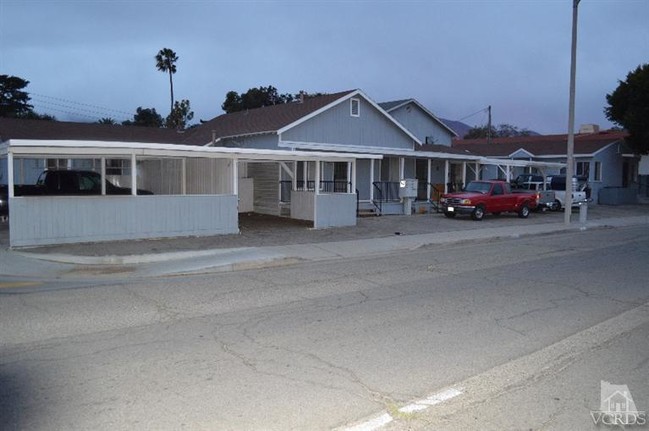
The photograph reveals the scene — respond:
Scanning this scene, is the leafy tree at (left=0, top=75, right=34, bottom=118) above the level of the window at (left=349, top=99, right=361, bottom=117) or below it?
above

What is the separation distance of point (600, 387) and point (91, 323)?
6.16m

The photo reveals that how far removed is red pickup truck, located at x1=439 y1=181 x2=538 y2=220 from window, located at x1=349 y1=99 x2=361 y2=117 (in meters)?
5.84

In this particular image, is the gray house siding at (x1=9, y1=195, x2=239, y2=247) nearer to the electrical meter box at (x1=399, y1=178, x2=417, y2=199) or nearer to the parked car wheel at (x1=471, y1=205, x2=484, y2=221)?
the electrical meter box at (x1=399, y1=178, x2=417, y2=199)

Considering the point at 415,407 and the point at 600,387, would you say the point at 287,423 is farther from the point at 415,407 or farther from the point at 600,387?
the point at 600,387

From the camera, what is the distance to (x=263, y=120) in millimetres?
27203

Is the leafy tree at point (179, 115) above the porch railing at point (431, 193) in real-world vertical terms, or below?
above

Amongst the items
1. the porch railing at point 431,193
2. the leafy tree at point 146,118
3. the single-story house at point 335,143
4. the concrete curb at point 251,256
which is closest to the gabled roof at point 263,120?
the single-story house at point 335,143

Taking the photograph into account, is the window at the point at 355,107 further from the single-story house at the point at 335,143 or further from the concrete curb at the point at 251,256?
the concrete curb at the point at 251,256

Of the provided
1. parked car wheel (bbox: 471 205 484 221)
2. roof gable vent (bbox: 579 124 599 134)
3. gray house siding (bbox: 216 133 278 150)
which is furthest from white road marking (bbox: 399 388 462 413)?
roof gable vent (bbox: 579 124 599 134)

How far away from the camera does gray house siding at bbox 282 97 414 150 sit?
25.5 meters

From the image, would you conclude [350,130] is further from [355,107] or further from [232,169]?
[232,169]

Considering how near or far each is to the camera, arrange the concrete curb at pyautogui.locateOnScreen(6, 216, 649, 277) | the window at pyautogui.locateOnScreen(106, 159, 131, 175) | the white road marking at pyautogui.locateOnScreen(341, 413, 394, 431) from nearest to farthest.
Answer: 1. the white road marking at pyautogui.locateOnScreen(341, 413, 394, 431)
2. the concrete curb at pyautogui.locateOnScreen(6, 216, 649, 277)
3. the window at pyautogui.locateOnScreen(106, 159, 131, 175)

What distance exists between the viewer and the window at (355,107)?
27.3 meters

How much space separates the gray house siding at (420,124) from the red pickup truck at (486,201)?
42.6 ft
